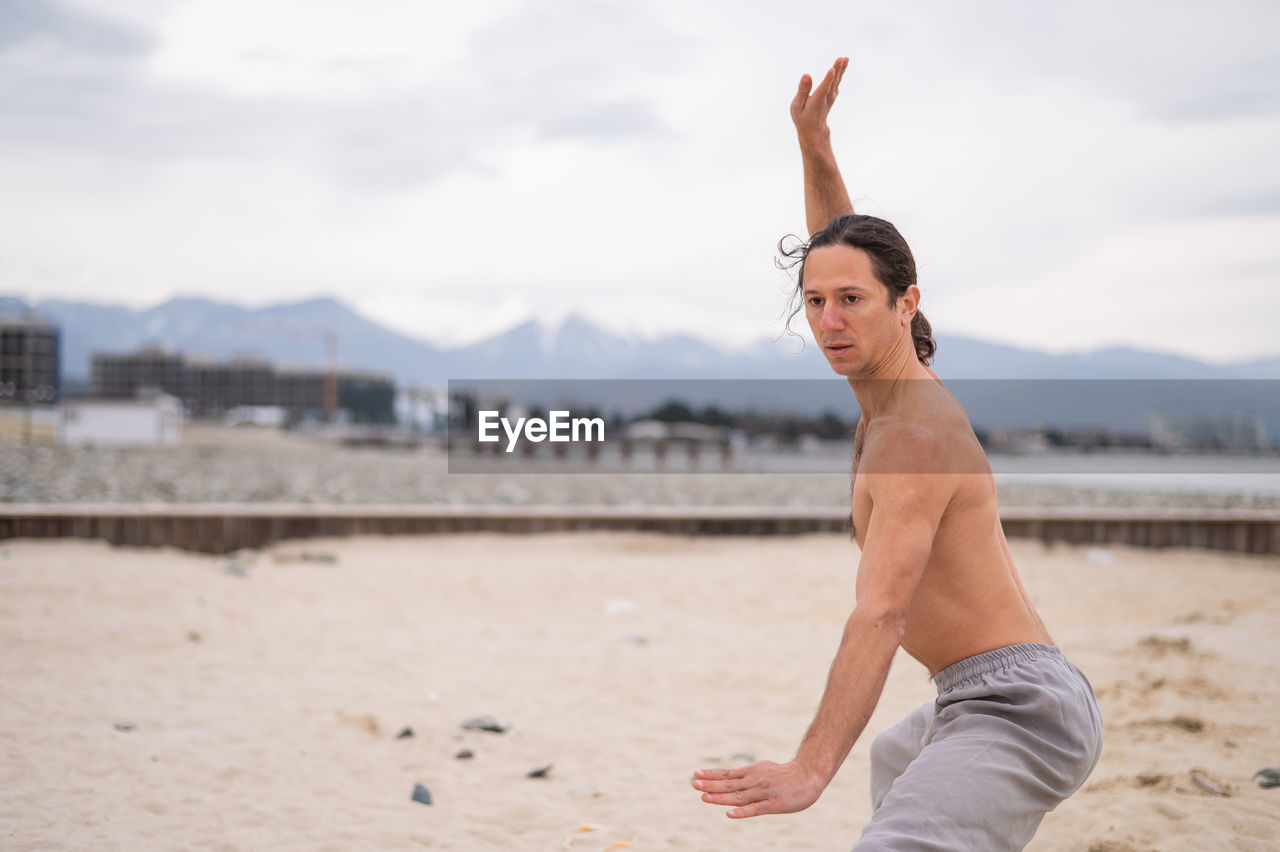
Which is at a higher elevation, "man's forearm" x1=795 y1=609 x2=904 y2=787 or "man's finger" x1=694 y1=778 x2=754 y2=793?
"man's forearm" x1=795 y1=609 x2=904 y2=787

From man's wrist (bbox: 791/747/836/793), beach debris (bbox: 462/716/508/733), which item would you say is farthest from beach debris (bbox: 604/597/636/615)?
man's wrist (bbox: 791/747/836/793)

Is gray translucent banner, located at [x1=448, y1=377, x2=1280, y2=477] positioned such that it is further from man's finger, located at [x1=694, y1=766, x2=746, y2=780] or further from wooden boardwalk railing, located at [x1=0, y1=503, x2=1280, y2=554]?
man's finger, located at [x1=694, y1=766, x2=746, y2=780]

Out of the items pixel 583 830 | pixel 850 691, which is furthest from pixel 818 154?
pixel 583 830

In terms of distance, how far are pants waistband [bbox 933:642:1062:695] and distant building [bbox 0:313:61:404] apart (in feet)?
394

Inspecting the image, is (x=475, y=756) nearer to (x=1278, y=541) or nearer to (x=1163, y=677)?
(x=1163, y=677)

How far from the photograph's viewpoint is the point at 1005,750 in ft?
6.50

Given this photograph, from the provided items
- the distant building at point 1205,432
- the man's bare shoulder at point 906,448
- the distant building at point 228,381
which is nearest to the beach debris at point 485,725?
the man's bare shoulder at point 906,448

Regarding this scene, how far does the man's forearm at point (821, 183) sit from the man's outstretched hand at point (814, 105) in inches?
0.9

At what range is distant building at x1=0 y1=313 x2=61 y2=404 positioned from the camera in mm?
111769

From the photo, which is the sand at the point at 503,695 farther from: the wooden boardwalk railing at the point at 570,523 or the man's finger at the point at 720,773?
the man's finger at the point at 720,773

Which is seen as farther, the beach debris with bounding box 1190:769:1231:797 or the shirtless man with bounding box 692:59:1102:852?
the beach debris with bounding box 1190:769:1231:797

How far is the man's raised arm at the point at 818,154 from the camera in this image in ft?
9.01

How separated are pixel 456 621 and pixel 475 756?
3.34 m

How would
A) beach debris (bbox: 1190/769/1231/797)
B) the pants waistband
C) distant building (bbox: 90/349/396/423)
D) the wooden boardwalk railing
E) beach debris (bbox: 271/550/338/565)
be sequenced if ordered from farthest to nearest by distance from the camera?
distant building (bbox: 90/349/396/423) → the wooden boardwalk railing → beach debris (bbox: 271/550/338/565) → beach debris (bbox: 1190/769/1231/797) → the pants waistband
